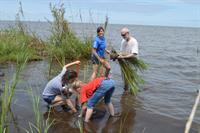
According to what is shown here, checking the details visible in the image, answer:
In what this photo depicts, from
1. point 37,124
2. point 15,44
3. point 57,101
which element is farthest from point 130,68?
point 15,44

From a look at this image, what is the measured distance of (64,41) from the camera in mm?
13281

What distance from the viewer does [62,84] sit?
6.29 metres

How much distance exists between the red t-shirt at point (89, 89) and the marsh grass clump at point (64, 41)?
6823 millimetres

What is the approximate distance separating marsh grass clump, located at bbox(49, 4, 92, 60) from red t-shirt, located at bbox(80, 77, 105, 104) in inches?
269

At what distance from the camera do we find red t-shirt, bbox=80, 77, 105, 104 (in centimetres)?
576

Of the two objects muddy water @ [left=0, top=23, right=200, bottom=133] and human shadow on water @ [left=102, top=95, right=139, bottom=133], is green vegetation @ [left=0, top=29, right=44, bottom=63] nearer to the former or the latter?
muddy water @ [left=0, top=23, right=200, bottom=133]

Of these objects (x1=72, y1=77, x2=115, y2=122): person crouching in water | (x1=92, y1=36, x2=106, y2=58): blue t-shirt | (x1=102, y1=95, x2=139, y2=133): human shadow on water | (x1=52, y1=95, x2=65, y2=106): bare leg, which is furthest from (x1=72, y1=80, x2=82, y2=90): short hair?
(x1=92, y1=36, x2=106, y2=58): blue t-shirt

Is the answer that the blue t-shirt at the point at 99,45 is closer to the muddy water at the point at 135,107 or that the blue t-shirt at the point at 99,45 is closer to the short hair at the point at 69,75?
the muddy water at the point at 135,107

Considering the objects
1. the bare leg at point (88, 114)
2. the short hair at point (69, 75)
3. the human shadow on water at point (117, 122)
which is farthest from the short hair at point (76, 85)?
the human shadow on water at point (117, 122)

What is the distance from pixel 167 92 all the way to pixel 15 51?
6683mm

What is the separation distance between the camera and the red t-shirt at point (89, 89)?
5.76m

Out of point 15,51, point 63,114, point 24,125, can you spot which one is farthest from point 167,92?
point 15,51

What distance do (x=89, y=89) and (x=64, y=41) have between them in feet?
25.2

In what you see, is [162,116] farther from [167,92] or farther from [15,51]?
[15,51]
